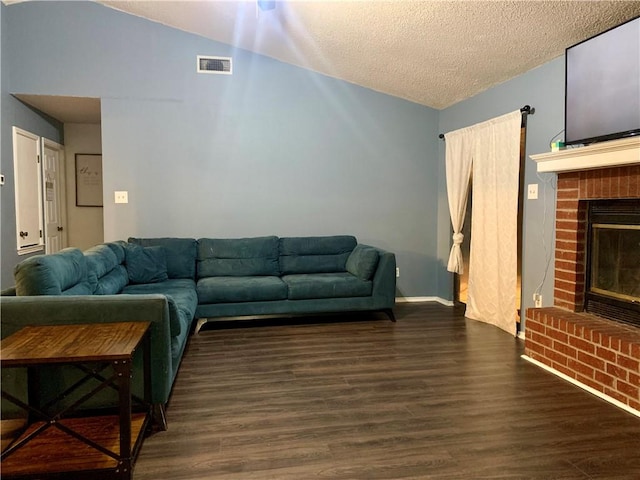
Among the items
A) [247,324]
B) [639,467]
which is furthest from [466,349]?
[247,324]

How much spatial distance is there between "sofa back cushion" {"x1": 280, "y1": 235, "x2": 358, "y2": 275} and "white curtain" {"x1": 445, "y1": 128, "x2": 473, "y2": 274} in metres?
1.16

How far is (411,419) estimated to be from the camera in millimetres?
2336

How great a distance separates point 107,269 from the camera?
3.45 metres

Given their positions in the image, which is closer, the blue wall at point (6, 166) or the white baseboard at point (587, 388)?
the white baseboard at point (587, 388)

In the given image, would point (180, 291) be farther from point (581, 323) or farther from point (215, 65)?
point (581, 323)

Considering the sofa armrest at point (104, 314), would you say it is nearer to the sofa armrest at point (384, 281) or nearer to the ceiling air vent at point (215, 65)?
the sofa armrest at point (384, 281)

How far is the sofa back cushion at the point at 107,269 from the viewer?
3070 millimetres

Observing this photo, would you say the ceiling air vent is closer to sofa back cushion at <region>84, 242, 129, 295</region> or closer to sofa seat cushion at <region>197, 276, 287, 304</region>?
sofa back cushion at <region>84, 242, 129, 295</region>

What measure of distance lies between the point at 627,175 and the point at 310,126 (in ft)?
10.4

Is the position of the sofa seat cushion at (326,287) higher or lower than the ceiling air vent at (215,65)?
lower

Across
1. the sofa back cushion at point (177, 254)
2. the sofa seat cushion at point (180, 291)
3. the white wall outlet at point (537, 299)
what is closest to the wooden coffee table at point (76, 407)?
the sofa seat cushion at point (180, 291)

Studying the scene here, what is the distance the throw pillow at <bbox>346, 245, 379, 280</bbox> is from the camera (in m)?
4.31

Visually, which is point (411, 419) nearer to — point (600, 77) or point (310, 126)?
point (600, 77)

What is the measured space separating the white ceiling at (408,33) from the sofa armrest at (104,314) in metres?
2.67
